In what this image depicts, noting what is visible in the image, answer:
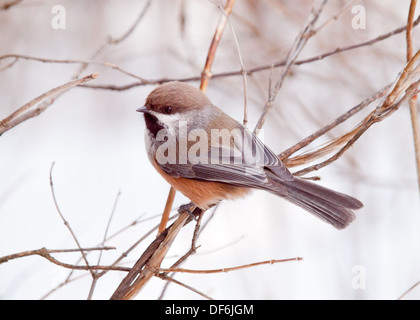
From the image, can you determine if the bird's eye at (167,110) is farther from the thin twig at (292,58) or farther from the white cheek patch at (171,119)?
the thin twig at (292,58)

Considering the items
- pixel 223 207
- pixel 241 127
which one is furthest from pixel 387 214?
pixel 241 127

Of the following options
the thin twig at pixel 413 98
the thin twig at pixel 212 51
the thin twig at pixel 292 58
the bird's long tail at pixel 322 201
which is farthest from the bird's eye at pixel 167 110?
the thin twig at pixel 413 98

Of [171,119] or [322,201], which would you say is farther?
[171,119]

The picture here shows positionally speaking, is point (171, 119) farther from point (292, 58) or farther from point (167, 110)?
point (292, 58)

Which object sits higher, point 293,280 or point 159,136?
point 159,136

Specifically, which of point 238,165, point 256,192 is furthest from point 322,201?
point 256,192

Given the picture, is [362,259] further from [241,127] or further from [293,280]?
[241,127]
